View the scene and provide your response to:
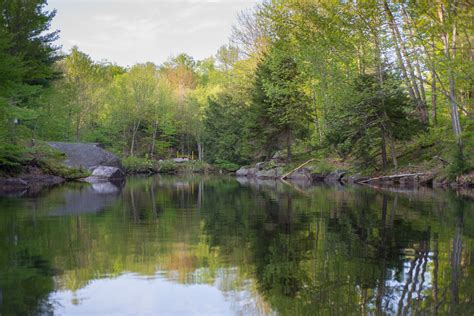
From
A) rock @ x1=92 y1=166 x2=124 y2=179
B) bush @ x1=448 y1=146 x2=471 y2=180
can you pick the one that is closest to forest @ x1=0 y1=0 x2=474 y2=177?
bush @ x1=448 y1=146 x2=471 y2=180

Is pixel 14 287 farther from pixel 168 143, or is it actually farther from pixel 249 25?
pixel 168 143

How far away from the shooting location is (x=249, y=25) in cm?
4072

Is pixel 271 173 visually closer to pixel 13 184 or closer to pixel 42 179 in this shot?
pixel 42 179

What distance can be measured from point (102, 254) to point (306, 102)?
2926cm

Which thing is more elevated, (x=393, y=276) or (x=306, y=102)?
(x=306, y=102)

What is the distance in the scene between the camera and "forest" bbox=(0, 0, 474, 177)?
19.8 m

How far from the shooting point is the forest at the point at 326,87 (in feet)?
65.1

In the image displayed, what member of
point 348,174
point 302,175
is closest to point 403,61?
point 348,174

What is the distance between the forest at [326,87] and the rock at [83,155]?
1.46m

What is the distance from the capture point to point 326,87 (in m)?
29.9

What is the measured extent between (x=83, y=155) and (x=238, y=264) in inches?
1201

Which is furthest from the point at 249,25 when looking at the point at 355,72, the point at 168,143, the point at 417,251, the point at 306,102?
the point at 417,251

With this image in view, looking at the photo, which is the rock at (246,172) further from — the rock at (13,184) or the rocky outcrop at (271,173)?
the rock at (13,184)

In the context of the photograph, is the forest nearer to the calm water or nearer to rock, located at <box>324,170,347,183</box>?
rock, located at <box>324,170,347,183</box>
